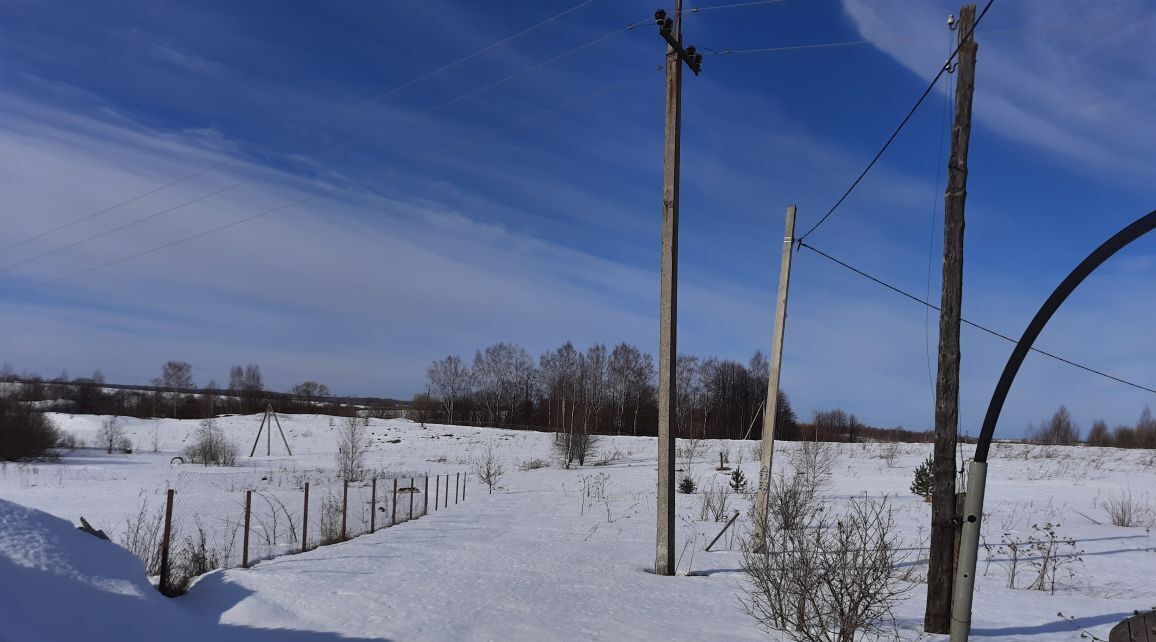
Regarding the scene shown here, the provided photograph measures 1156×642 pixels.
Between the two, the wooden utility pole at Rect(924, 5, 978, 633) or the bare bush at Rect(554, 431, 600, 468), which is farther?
the bare bush at Rect(554, 431, 600, 468)

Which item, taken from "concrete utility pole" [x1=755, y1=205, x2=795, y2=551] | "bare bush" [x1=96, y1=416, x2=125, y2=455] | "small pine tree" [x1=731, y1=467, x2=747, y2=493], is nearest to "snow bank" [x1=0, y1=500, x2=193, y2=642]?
"concrete utility pole" [x1=755, y1=205, x2=795, y2=551]

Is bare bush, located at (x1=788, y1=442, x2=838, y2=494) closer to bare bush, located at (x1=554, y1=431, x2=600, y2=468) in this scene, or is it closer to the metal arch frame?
the metal arch frame

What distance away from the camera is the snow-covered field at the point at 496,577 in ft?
19.5

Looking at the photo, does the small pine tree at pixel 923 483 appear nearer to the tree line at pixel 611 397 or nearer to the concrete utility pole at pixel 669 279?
the concrete utility pole at pixel 669 279

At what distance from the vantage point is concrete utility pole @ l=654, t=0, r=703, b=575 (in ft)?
36.5

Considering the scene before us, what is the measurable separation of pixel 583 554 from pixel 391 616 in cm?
584

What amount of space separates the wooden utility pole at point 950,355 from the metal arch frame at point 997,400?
98.7 inches

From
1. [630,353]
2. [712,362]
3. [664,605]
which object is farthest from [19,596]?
[712,362]

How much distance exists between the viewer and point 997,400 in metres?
5.60

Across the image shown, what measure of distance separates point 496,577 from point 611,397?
7128cm

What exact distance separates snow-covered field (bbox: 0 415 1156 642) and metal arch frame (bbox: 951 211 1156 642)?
2.41m

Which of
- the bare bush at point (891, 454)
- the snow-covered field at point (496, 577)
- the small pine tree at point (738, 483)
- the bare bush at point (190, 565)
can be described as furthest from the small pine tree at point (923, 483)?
the bare bush at point (190, 565)

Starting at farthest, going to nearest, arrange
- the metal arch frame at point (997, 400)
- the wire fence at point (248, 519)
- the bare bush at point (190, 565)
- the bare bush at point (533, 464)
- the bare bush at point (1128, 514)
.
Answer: the bare bush at point (533, 464), the bare bush at point (1128, 514), the wire fence at point (248, 519), the bare bush at point (190, 565), the metal arch frame at point (997, 400)

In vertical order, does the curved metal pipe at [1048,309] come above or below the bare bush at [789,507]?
above
